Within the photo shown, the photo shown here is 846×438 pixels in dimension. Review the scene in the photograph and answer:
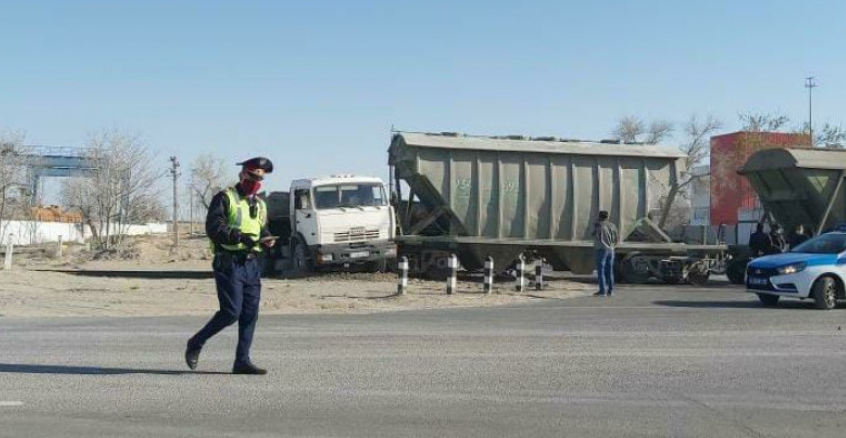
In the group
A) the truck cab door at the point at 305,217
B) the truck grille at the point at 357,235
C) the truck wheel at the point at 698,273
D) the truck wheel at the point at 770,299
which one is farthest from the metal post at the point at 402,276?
the truck wheel at the point at 698,273

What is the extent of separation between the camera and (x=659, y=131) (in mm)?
64312

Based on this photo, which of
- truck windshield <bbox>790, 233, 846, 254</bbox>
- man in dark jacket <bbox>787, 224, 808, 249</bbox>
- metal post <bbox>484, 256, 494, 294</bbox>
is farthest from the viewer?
man in dark jacket <bbox>787, 224, 808, 249</bbox>

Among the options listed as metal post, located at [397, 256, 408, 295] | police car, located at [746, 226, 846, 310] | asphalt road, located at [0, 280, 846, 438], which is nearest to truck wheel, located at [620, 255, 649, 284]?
police car, located at [746, 226, 846, 310]

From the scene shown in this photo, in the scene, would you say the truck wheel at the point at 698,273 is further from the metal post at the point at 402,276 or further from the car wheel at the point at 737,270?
the metal post at the point at 402,276

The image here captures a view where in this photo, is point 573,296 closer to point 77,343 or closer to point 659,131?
point 77,343

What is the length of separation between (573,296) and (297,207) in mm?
7978

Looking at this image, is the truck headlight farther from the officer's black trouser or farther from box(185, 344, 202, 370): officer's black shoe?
box(185, 344, 202, 370): officer's black shoe

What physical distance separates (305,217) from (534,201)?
241 inches

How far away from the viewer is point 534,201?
23359mm

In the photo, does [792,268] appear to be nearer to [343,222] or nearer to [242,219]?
[343,222]

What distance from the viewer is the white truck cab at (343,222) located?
72.6 ft

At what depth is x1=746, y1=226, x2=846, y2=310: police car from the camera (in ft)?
50.0

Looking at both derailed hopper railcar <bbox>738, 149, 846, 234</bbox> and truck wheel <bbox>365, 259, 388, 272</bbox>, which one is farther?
truck wheel <bbox>365, 259, 388, 272</bbox>

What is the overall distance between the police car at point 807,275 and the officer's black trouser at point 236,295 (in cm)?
1101
